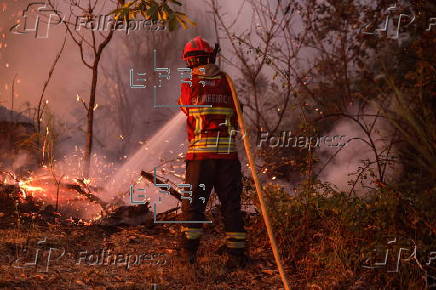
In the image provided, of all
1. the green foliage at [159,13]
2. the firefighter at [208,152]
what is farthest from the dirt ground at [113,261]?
the green foliage at [159,13]

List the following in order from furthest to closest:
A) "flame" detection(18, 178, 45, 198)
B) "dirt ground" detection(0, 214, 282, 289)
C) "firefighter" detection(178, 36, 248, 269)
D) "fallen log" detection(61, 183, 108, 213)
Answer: "flame" detection(18, 178, 45, 198) → "fallen log" detection(61, 183, 108, 213) → "firefighter" detection(178, 36, 248, 269) → "dirt ground" detection(0, 214, 282, 289)

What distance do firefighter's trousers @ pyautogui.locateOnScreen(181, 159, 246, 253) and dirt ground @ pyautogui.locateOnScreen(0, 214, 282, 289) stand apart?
0.91 feet

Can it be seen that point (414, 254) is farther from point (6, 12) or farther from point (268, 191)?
point (6, 12)

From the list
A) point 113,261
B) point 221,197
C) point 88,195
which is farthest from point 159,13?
point 88,195

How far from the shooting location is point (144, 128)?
19062mm

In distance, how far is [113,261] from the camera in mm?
4406

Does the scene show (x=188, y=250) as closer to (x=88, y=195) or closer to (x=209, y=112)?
(x=209, y=112)

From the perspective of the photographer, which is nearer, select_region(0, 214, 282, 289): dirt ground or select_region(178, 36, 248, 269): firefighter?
select_region(0, 214, 282, 289): dirt ground

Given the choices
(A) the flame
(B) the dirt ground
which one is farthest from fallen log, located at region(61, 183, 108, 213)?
(B) the dirt ground

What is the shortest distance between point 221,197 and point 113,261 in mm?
1286

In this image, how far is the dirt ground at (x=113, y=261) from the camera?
3729 millimetres

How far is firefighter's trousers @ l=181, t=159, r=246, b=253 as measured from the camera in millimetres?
4164

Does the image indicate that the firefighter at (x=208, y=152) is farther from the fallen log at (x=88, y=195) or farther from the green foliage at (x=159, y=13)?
the fallen log at (x=88, y=195)

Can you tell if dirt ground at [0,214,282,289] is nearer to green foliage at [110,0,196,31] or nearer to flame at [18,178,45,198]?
flame at [18,178,45,198]
